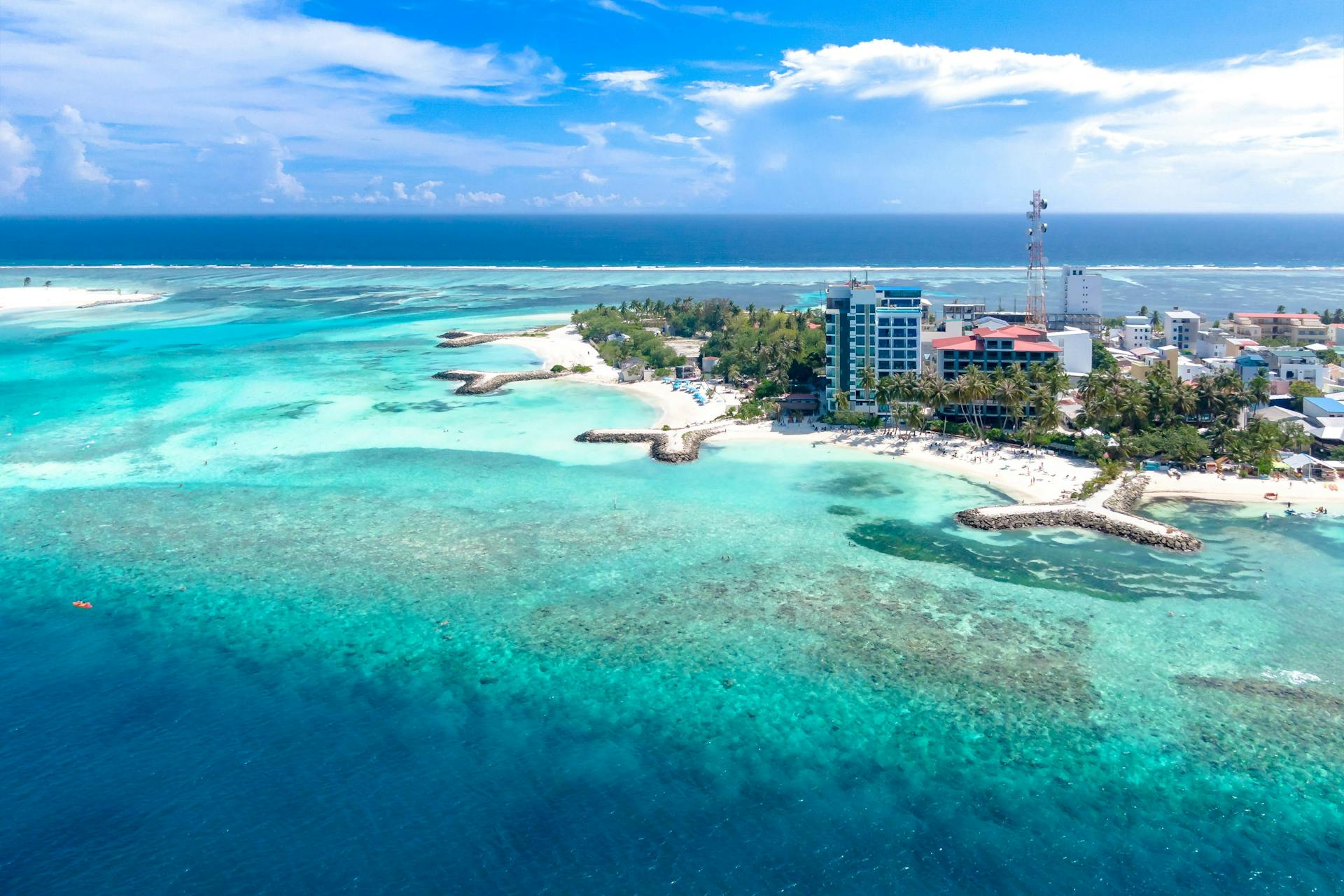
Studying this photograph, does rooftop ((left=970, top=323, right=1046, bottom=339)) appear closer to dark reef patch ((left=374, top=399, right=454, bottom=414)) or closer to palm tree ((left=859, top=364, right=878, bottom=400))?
palm tree ((left=859, top=364, right=878, bottom=400))

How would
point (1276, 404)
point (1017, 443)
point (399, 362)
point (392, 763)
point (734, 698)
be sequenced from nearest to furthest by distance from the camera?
point (392, 763) < point (734, 698) < point (1017, 443) < point (1276, 404) < point (399, 362)

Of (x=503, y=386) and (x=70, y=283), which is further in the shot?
(x=70, y=283)

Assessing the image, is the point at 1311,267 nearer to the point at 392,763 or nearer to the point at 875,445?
the point at 875,445

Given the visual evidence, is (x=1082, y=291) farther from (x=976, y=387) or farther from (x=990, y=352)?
(x=976, y=387)

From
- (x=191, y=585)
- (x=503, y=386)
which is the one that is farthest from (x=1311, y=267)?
(x=191, y=585)

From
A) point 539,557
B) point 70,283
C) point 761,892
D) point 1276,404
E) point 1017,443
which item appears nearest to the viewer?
point 761,892

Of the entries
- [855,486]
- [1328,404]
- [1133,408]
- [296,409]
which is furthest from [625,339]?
[1328,404]

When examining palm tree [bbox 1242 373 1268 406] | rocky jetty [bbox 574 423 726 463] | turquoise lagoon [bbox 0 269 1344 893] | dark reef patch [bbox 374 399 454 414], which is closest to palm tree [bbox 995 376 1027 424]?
turquoise lagoon [bbox 0 269 1344 893]
